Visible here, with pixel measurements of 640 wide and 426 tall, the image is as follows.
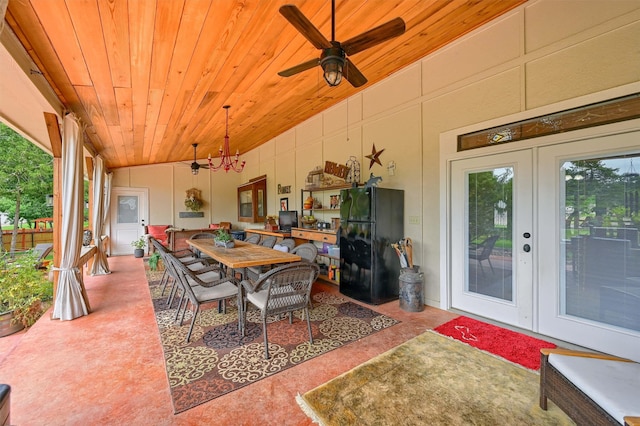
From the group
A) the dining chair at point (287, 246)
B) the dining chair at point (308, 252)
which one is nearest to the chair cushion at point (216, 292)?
the dining chair at point (308, 252)

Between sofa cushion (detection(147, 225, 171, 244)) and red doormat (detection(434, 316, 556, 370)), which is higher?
sofa cushion (detection(147, 225, 171, 244))

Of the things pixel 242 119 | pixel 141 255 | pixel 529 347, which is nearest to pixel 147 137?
pixel 242 119

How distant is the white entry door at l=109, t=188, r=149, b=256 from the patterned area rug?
A: 5618mm

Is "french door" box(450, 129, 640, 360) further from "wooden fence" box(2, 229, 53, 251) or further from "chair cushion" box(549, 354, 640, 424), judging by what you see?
"wooden fence" box(2, 229, 53, 251)

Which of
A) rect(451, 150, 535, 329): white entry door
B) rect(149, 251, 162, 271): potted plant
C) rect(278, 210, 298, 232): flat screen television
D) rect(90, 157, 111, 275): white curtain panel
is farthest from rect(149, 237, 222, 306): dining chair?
rect(451, 150, 535, 329): white entry door

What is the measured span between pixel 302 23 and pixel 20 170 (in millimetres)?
10170

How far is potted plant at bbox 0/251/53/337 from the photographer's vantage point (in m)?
3.02

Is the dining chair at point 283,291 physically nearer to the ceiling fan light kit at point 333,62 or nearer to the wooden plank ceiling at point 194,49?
the ceiling fan light kit at point 333,62

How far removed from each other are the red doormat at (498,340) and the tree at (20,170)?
10312 mm

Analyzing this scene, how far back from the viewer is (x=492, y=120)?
2988 mm

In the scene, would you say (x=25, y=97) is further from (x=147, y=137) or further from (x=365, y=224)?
(x=365, y=224)

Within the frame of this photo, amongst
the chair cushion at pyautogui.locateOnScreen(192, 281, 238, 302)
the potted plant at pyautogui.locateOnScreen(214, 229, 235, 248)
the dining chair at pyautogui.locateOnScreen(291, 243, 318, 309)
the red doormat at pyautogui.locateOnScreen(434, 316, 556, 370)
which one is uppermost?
the potted plant at pyautogui.locateOnScreen(214, 229, 235, 248)

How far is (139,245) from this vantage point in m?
7.89

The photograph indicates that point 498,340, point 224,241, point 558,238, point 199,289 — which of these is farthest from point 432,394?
point 224,241
